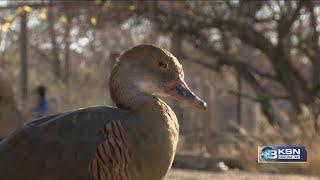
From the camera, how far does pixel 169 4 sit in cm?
1645

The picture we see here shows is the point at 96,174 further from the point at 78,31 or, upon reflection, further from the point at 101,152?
the point at 78,31

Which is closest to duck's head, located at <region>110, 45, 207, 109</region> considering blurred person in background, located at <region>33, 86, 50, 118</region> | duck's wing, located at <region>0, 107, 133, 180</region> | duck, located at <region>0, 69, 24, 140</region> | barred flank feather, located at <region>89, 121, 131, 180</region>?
duck's wing, located at <region>0, 107, 133, 180</region>

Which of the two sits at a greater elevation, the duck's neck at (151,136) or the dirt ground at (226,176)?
the duck's neck at (151,136)

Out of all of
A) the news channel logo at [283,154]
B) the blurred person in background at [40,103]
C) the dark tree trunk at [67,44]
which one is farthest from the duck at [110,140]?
the dark tree trunk at [67,44]

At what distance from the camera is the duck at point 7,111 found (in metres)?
7.40

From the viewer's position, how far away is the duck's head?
14.8 feet

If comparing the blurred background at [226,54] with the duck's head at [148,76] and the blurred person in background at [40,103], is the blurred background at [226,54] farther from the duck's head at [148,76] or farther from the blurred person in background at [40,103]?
the duck's head at [148,76]

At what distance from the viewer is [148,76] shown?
15.0 ft

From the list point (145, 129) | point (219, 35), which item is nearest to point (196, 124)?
point (219, 35)

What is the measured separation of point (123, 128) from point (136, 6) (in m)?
11.6

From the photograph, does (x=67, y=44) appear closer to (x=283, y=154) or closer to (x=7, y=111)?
(x=283, y=154)

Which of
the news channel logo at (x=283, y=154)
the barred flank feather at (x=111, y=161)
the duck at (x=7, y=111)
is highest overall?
the duck at (x=7, y=111)

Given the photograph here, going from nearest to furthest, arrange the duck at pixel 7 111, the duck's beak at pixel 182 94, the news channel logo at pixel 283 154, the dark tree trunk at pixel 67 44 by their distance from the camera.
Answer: the duck's beak at pixel 182 94 < the duck at pixel 7 111 < the news channel logo at pixel 283 154 < the dark tree trunk at pixel 67 44

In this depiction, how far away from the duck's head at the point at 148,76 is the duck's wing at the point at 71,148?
0.19 meters
